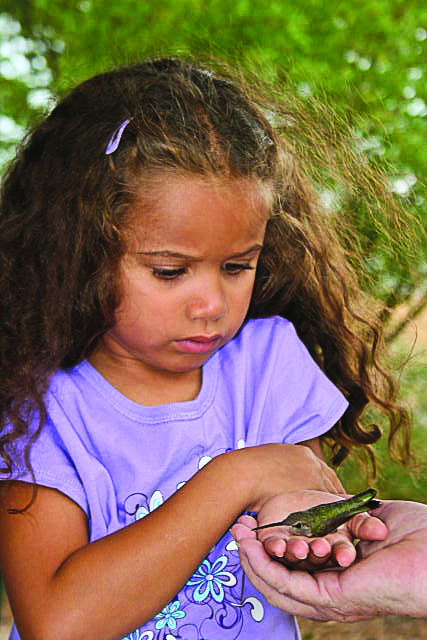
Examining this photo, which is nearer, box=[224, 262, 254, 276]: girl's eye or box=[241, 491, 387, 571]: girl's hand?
box=[241, 491, 387, 571]: girl's hand

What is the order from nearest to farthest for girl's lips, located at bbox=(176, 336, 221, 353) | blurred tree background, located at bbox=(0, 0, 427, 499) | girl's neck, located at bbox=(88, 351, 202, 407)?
girl's lips, located at bbox=(176, 336, 221, 353) < girl's neck, located at bbox=(88, 351, 202, 407) < blurred tree background, located at bbox=(0, 0, 427, 499)

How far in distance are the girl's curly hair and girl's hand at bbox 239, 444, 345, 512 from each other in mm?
430

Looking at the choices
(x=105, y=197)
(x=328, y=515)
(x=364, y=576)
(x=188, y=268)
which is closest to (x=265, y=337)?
(x=188, y=268)

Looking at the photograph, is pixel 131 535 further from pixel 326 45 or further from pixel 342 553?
pixel 326 45

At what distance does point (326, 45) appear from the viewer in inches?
143

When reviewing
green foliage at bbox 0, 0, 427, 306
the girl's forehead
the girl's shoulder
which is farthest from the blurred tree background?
the girl's forehead

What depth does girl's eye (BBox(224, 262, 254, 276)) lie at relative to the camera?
1.97m

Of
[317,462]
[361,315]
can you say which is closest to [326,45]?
[361,315]

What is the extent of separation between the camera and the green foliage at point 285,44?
344 cm

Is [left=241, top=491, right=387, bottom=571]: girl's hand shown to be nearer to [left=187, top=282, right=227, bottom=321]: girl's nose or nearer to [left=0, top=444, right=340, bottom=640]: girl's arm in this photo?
[left=0, top=444, right=340, bottom=640]: girl's arm

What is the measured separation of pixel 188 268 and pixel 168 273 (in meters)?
0.04

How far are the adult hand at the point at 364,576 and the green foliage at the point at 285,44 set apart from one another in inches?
60.5


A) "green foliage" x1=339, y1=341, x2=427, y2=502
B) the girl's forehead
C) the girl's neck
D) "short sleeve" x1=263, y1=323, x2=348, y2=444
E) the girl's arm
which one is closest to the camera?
the girl's arm

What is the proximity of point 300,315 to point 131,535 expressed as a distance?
34.7 inches
